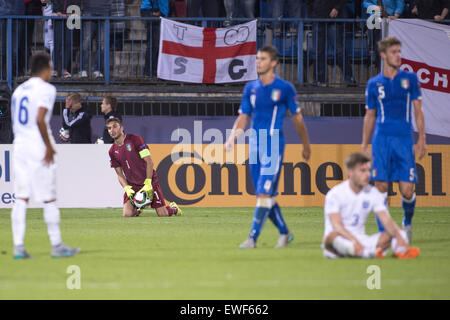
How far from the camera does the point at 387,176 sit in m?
10.1

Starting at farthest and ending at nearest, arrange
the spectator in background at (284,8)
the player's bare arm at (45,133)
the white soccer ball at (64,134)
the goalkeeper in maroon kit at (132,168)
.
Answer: the spectator in background at (284,8)
the white soccer ball at (64,134)
the goalkeeper in maroon kit at (132,168)
the player's bare arm at (45,133)

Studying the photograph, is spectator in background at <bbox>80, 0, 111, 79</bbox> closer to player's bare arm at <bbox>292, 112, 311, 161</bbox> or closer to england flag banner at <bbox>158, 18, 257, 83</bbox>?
england flag banner at <bbox>158, 18, 257, 83</bbox>

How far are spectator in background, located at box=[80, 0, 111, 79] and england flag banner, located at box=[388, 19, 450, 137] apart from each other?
608 cm

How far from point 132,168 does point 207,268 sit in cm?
753

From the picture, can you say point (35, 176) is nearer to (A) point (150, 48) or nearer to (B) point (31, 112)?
(B) point (31, 112)

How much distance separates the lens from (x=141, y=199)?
50.4 feet

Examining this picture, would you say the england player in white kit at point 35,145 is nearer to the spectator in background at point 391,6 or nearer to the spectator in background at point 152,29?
the spectator in background at point 152,29

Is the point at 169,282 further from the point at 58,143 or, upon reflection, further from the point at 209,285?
the point at 58,143

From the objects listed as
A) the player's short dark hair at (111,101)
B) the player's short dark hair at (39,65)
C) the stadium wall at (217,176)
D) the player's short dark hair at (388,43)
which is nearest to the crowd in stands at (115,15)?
the player's short dark hair at (111,101)

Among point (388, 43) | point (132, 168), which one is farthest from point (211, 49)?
point (388, 43)

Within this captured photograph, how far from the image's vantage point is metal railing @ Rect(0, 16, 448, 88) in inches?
744

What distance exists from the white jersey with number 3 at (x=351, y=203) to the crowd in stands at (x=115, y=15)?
1032 cm

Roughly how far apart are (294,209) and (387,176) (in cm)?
715

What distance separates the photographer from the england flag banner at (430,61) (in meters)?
18.0
